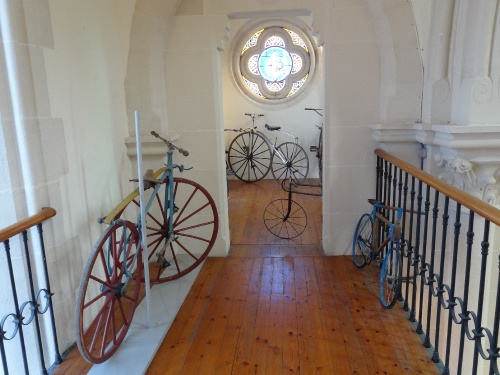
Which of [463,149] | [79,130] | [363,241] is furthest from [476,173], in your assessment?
[79,130]

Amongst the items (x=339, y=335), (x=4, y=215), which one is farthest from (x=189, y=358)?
(x=4, y=215)

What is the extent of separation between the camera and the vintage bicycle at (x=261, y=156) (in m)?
7.32

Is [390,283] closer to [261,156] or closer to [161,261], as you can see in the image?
[161,261]

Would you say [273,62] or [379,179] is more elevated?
[273,62]

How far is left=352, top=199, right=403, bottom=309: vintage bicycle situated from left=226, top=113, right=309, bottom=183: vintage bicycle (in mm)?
3737

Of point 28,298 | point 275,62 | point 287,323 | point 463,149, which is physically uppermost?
point 275,62

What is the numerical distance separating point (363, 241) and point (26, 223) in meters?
2.47

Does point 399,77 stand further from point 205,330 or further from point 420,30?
point 205,330

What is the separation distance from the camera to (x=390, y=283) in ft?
9.29

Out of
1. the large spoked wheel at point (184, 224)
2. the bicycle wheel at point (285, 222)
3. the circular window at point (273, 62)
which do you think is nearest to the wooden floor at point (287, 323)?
the large spoked wheel at point (184, 224)

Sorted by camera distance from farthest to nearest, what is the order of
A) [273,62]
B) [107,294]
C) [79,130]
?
[273,62] < [79,130] < [107,294]

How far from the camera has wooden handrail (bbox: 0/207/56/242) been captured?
6.00ft

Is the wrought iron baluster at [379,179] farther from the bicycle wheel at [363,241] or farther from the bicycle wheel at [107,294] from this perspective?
the bicycle wheel at [107,294]

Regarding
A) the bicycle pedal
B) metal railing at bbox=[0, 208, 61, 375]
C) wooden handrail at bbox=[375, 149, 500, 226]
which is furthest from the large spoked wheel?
wooden handrail at bbox=[375, 149, 500, 226]
